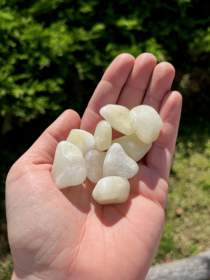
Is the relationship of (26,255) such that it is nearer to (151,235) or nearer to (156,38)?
(151,235)

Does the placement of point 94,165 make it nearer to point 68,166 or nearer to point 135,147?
point 68,166

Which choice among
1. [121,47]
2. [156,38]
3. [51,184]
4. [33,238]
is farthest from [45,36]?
[33,238]

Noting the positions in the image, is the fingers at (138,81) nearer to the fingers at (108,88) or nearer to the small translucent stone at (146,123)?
the fingers at (108,88)

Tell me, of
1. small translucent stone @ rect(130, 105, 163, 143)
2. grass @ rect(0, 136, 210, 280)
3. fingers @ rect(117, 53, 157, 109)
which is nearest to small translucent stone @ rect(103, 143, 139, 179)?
small translucent stone @ rect(130, 105, 163, 143)

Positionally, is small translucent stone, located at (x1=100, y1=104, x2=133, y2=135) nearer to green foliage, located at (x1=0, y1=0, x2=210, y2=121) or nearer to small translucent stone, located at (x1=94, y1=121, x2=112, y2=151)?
small translucent stone, located at (x1=94, y1=121, x2=112, y2=151)

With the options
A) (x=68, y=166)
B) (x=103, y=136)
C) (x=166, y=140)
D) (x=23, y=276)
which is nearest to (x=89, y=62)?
(x=103, y=136)
